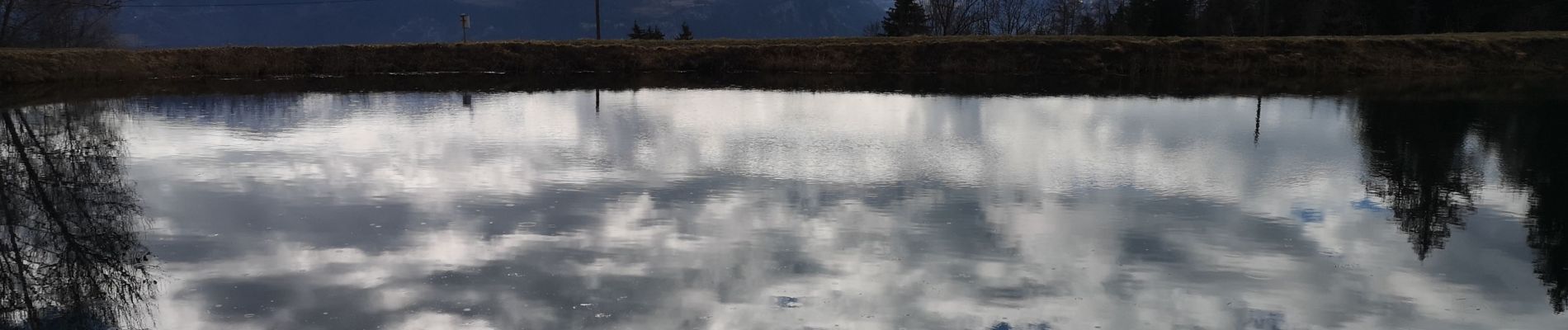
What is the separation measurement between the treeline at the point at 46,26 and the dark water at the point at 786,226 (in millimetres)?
8412

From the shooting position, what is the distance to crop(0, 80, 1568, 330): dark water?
9.24 metres

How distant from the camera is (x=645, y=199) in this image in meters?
14.4

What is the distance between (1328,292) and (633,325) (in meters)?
6.05

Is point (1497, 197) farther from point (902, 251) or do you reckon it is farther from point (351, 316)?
point (351, 316)

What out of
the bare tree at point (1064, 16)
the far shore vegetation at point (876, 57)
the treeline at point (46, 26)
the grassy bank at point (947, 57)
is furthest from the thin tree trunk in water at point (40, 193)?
the bare tree at point (1064, 16)

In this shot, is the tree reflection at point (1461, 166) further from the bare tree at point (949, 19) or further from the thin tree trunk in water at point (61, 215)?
the bare tree at point (949, 19)

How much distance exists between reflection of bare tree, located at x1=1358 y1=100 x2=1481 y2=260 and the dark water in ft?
0.29

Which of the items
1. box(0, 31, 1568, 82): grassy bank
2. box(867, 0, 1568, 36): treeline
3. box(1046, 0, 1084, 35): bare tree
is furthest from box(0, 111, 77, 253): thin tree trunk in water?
box(1046, 0, 1084, 35): bare tree

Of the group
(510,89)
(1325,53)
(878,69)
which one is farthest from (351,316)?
(1325,53)

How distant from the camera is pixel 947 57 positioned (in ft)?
166

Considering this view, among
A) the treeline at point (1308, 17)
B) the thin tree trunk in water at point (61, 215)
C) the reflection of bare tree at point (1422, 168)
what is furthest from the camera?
the treeline at point (1308, 17)

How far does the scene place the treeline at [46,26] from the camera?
50684mm

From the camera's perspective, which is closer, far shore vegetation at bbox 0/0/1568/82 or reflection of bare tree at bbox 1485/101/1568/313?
reflection of bare tree at bbox 1485/101/1568/313

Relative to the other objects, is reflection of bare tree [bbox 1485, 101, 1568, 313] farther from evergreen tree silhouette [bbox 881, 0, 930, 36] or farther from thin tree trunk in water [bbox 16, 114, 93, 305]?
evergreen tree silhouette [bbox 881, 0, 930, 36]
